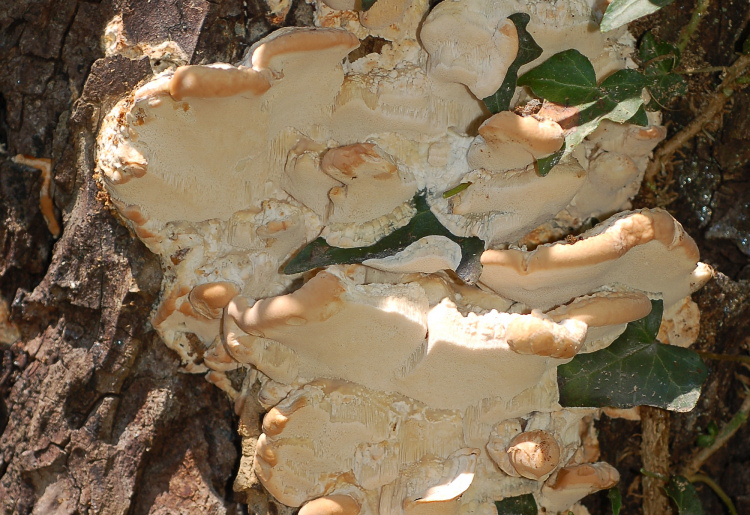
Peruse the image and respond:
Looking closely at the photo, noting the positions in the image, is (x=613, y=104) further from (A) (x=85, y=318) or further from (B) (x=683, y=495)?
(A) (x=85, y=318)

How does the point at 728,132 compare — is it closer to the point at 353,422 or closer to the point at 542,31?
the point at 542,31

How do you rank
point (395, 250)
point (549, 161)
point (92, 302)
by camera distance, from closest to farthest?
point (549, 161) → point (395, 250) → point (92, 302)

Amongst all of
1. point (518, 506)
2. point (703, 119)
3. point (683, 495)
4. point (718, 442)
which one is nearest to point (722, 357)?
point (718, 442)

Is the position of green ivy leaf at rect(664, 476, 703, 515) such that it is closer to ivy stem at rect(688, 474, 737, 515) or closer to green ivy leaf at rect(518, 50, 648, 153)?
ivy stem at rect(688, 474, 737, 515)

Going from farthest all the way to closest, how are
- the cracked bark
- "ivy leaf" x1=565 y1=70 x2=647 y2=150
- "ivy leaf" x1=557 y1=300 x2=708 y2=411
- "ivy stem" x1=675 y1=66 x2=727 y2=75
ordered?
"ivy stem" x1=675 y1=66 x2=727 y2=75 → the cracked bark → "ivy leaf" x1=557 y1=300 x2=708 y2=411 → "ivy leaf" x1=565 y1=70 x2=647 y2=150

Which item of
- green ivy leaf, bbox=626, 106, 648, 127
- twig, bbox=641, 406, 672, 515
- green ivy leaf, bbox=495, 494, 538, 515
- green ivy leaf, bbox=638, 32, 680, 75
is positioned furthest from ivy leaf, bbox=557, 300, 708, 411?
green ivy leaf, bbox=638, 32, 680, 75

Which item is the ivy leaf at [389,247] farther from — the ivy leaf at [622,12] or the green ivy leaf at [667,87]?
the green ivy leaf at [667,87]
